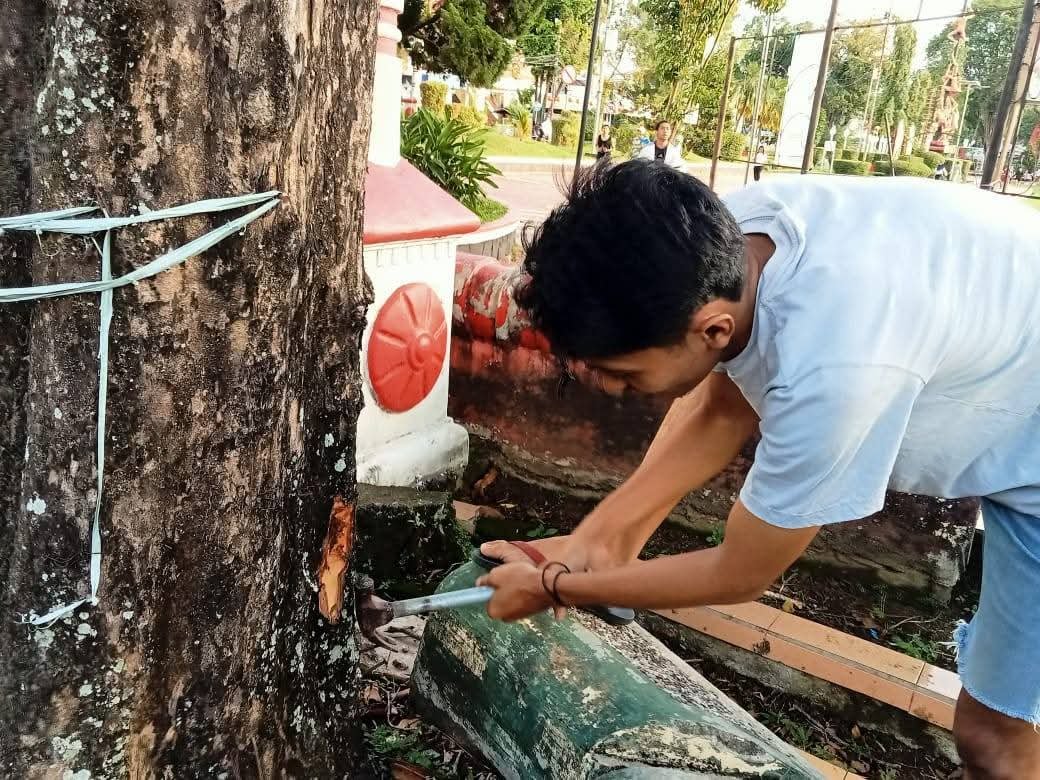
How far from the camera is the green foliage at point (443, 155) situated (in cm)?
671

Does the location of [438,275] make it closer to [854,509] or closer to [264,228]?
[264,228]

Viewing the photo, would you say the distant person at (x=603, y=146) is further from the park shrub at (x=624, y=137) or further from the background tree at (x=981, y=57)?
the background tree at (x=981, y=57)

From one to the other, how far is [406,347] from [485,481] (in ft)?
3.14

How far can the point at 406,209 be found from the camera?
120 inches

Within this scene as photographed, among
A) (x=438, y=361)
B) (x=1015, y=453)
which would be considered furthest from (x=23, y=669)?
(x=438, y=361)

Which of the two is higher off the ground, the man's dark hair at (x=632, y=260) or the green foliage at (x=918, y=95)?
the green foliage at (x=918, y=95)

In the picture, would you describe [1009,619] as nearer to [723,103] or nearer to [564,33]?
[723,103]

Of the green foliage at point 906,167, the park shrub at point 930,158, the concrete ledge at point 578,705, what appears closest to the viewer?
the concrete ledge at point 578,705

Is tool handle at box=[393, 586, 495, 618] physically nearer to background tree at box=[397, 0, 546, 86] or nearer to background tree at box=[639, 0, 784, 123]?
background tree at box=[397, 0, 546, 86]

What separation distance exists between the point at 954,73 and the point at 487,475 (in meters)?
14.7

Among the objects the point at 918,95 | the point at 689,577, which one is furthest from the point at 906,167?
the point at 689,577

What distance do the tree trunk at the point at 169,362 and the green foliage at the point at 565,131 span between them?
27.5 metres

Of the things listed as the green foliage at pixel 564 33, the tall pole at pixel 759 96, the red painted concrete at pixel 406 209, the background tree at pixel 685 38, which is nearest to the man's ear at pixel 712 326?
the red painted concrete at pixel 406 209

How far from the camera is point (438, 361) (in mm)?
3391
